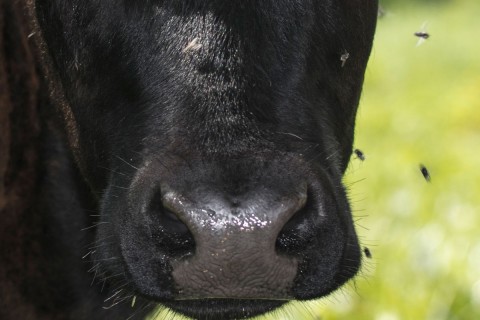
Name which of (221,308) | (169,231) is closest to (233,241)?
(169,231)

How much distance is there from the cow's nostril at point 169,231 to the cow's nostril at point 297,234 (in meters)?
0.20

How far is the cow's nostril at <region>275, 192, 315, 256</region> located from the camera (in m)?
2.32

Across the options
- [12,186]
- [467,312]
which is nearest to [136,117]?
[12,186]

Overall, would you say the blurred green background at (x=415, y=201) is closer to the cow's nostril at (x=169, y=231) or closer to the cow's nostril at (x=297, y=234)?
the cow's nostril at (x=297, y=234)

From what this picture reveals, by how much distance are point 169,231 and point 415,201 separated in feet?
10.9

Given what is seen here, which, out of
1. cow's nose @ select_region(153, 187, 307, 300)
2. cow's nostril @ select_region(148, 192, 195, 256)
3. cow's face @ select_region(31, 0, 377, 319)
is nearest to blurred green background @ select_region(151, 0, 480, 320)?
cow's face @ select_region(31, 0, 377, 319)

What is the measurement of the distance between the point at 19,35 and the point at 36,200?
0.51 m

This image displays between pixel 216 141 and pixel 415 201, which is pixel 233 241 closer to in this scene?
pixel 216 141

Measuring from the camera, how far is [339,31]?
9.38 ft

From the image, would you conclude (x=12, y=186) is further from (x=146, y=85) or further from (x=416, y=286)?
(x=416, y=286)

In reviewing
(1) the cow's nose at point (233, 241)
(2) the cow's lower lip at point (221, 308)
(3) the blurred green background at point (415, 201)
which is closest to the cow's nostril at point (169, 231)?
(1) the cow's nose at point (233, 241)

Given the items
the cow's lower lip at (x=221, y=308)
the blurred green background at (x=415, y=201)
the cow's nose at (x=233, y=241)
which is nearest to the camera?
the cow's nose at (x=233, y=241)

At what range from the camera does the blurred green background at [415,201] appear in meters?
4.09

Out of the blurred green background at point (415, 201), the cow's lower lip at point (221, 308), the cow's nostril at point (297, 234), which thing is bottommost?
the blurred green background at point (415, 201)
